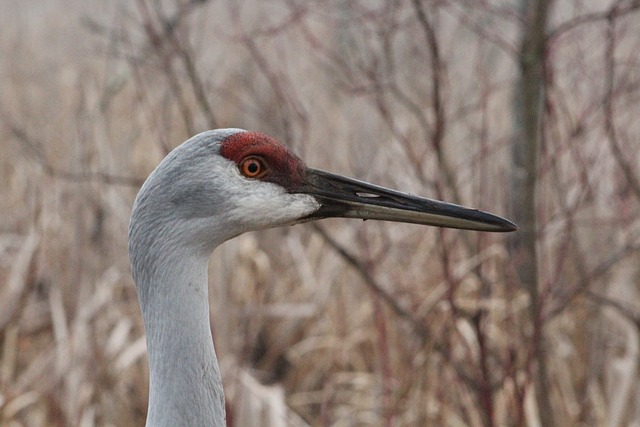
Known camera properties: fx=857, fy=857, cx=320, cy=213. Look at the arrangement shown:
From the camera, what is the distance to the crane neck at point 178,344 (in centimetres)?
173

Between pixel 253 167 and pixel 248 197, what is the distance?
7cm

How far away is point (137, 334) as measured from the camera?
484cm

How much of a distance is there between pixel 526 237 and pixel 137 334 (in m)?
2.63

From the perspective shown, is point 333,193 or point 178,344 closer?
point 178,344

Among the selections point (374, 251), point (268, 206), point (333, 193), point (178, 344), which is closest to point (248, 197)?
point (268, 206)

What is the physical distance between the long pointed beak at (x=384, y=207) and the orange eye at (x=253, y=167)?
113 mm

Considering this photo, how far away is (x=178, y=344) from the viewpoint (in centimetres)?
174

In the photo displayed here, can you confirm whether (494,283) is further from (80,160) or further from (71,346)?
(80,160)

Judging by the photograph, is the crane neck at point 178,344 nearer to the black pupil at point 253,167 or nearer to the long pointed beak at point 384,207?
the black pupil at point 253,167

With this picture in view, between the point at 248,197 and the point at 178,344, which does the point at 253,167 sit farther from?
the point at 178,344

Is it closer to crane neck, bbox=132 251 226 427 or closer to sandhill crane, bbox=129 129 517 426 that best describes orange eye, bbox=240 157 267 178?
sandhill crane, bbox=129 129 517 426

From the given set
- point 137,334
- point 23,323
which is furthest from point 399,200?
point 23,323

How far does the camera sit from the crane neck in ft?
5.66

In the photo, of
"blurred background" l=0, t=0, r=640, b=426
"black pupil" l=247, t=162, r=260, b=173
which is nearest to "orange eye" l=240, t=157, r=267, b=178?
"black pupil" l=247, t=162, r=260, b=173
